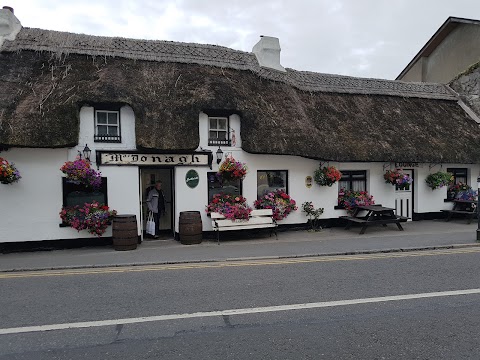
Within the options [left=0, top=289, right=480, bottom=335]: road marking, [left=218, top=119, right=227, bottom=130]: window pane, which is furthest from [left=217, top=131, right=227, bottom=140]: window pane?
[left=0, top=289, right=480, bottom=335]: road marking

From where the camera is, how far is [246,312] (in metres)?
5.16

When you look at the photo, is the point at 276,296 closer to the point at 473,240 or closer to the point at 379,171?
the point at 473,240

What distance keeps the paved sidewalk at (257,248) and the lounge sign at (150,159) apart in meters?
2.46

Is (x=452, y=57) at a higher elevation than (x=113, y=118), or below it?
higher

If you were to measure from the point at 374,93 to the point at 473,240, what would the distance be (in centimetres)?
769

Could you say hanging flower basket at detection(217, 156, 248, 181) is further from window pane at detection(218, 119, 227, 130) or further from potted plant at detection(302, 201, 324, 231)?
potted plant at detection(302, 201, 324, 231)

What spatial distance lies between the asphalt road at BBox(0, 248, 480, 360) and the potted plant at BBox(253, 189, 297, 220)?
13.8 ft

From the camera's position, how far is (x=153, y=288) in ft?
21.0

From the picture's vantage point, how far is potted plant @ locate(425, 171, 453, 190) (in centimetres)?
1448

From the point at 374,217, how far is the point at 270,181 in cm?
391

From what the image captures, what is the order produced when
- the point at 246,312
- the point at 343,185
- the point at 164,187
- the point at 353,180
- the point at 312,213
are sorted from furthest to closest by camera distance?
the point at 353,180
the point at 343,185
the point at 164,187
the point at 312,213
the point at 246,312

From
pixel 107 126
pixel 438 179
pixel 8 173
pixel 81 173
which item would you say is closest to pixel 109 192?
pixel 81 173

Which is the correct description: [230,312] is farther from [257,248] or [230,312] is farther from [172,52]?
[172,52]

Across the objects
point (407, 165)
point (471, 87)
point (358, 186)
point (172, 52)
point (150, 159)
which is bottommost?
Answer: point (358, 186)
